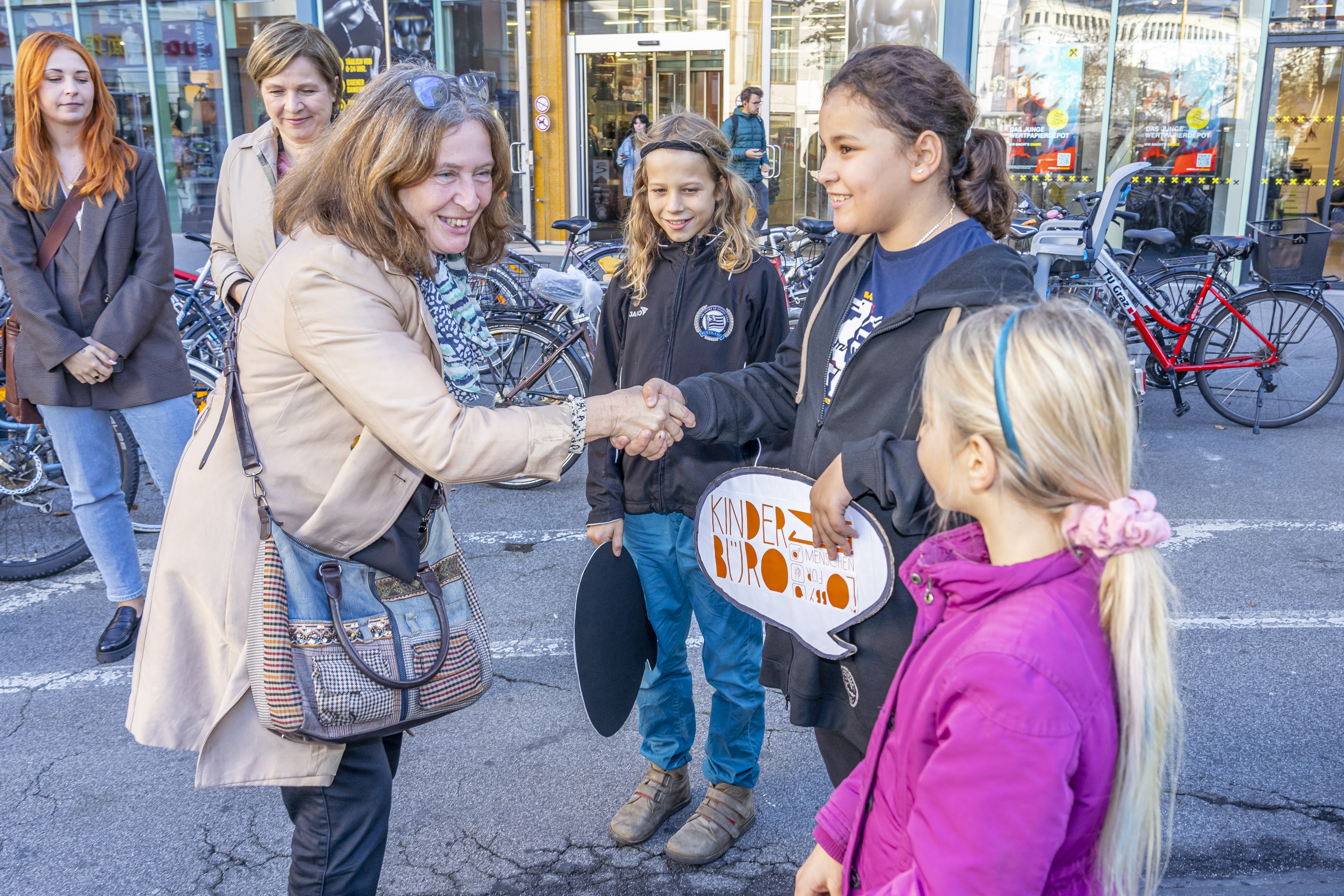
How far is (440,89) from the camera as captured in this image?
205 centimetres

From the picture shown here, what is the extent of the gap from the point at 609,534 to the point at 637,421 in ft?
1.89

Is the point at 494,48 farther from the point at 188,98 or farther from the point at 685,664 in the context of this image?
the point at 685,664

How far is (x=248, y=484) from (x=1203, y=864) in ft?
8.26

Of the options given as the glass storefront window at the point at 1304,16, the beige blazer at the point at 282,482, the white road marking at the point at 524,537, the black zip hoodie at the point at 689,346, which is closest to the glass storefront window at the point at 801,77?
the glass storefront window at the point at 1304,16

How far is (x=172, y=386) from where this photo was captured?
4086 mm

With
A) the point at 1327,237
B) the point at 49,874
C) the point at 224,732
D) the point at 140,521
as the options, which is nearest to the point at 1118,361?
the point at 224,732

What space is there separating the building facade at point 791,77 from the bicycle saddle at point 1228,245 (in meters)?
5.07

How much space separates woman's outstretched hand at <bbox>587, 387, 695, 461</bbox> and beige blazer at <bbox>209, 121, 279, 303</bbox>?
2247 mm

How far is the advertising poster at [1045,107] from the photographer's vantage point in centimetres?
1175

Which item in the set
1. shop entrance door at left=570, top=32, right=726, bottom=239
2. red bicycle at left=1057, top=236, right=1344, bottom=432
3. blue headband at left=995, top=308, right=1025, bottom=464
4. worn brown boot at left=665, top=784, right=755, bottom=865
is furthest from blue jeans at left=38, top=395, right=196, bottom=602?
shop entrance door at left=570, top=32, right=726, bottom=239

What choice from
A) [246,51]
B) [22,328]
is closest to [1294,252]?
[22,328]

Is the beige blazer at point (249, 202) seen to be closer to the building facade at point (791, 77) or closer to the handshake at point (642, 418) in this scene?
the handshake at point (642, 418)

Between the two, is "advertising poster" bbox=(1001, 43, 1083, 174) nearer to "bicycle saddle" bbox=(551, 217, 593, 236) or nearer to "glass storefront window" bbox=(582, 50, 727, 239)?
"glass storefront window" bbox=(582, 50, 727, 239)

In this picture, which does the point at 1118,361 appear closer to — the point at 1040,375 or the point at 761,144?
the point at 1040,375
